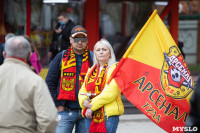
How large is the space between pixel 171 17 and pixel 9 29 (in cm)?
401

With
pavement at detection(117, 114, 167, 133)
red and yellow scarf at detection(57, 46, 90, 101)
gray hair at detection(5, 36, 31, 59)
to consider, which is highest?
gray hair at detection(5, 36, 31, 59)

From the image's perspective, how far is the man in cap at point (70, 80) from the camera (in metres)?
5.48

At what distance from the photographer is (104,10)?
37.3ft

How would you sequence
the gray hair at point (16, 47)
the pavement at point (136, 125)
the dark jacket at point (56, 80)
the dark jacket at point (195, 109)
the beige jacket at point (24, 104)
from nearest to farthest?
the dark jacket at point (195, 109), the beige jacket at point (24, 104), the gray hair at point (16, 47), the dark jacket at point (56, 80), the pavement at point (136, 125)

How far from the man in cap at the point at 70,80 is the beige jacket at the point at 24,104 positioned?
168cm

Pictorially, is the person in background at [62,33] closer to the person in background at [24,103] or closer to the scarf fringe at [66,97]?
the scarf fringe at [66,97]

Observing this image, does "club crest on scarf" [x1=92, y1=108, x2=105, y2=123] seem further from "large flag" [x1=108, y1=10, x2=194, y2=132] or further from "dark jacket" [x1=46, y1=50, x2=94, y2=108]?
"dark jacket" [x1=46, y1=50, x2=94, y2=108]

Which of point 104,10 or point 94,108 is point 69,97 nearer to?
point 94,108

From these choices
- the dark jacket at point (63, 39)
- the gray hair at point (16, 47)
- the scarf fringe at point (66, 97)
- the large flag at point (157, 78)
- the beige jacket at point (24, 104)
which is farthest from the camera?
the dark jacket at point (63, 39)

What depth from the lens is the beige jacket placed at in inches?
145

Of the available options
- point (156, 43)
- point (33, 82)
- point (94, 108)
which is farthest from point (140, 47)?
point (33, 82)

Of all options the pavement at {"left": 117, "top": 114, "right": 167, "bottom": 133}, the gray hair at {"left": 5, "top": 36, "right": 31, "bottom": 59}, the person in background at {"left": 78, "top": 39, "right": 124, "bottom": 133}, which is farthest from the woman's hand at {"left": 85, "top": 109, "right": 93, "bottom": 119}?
the pavement at {"left": 117, "top": 114, "right": 167, "bottom": 133}

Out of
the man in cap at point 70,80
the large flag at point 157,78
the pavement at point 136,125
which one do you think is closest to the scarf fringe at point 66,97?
the man in cap at point 70,80

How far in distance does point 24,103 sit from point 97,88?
60.3 inches
